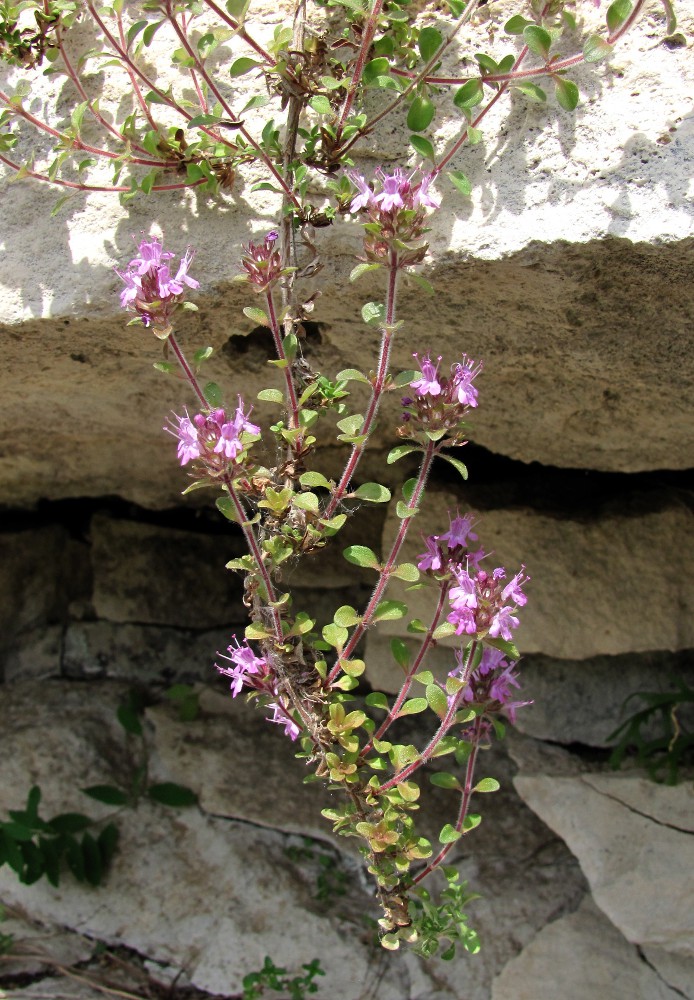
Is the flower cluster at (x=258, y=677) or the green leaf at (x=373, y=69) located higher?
the green leaf at (x=373, y=69)

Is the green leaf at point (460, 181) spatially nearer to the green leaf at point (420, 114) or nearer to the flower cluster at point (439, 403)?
the green leaf at point (420, 114)

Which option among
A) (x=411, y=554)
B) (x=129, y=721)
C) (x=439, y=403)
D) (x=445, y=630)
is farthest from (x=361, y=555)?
(x=129, y=721)

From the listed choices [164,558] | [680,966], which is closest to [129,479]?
[164,558]

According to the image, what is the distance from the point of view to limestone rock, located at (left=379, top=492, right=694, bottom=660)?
2.52 m

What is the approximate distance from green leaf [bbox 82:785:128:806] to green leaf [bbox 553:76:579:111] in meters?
2.15

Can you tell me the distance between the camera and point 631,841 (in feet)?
7.74

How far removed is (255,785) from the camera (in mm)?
2719

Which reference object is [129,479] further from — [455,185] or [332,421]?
[455,185]

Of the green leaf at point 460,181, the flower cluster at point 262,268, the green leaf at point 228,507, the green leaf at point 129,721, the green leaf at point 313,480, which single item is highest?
the green leaf at point 460,181

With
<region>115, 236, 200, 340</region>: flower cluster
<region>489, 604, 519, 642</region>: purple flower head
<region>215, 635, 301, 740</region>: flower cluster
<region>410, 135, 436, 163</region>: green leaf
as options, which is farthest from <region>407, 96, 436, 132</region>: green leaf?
<region>215, 635, 301, 740</region>: flower cluster

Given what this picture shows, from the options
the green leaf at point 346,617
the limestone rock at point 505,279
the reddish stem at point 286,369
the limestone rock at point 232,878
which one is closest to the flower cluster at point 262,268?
the reddish stem at point 286,369

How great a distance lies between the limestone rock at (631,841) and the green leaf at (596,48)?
1774mm

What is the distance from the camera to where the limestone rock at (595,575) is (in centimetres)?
252

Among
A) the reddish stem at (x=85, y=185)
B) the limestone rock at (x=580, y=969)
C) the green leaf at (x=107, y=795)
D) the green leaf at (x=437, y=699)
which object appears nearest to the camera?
the green leaf at (x=437, y=699)
